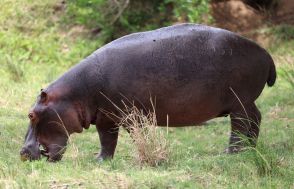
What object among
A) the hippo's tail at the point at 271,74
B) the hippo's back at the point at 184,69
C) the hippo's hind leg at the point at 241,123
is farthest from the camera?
the hippo's tail at the point at 271,74

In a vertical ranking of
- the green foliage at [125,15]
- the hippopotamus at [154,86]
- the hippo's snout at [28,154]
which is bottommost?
the green foliage at [125,15]

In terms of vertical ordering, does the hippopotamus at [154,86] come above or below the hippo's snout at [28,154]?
above

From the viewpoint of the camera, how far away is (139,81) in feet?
19.6

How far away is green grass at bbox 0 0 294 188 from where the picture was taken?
4.75 meters

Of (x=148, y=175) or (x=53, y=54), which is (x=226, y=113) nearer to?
(x=148, y=175)

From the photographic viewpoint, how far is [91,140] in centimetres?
757

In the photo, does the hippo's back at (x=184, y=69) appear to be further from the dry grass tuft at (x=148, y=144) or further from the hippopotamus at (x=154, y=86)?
the dry grass tuft at (x=148, y=144)

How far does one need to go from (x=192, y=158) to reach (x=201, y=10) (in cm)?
661

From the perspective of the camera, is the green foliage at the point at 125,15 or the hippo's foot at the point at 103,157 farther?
the green foliage at the point at 125,15

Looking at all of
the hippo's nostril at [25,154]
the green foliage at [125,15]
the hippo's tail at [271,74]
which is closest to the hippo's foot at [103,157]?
the hippo's nostril at [25,154]

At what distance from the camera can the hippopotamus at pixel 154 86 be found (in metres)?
5.88

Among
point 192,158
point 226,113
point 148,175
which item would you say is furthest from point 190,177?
point 226,113

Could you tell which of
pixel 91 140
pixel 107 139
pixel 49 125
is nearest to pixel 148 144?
pixel 107 139

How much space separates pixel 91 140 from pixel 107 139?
1.38 m
